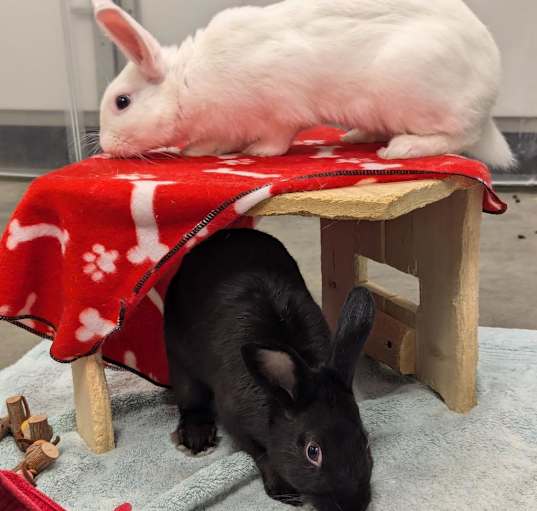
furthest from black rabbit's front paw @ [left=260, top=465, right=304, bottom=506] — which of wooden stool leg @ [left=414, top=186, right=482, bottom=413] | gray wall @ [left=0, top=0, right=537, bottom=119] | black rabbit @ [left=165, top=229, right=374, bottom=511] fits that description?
gray wall @ [left=0, top=0, right=537, bottom=119]

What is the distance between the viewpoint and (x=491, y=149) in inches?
57.1

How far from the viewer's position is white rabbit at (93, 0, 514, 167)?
1.25 meters

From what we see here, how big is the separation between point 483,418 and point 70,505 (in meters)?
0.74

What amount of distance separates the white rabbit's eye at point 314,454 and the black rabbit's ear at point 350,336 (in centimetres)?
10

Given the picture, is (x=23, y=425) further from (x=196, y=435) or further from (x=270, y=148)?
(x=270, y=148)

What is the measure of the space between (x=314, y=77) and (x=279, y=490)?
700 millimetres

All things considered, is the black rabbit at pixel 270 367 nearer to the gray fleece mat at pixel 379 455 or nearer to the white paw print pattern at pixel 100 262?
the gray fleece mat at pixel 379 455

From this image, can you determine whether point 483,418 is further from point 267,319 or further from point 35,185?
point 35,185

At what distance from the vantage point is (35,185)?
1184 mm

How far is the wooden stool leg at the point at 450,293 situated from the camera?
1268 mm

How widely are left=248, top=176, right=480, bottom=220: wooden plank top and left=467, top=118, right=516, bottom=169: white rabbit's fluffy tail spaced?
382 millimetres

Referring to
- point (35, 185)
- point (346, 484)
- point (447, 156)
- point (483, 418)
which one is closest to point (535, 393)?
point (483, 418)

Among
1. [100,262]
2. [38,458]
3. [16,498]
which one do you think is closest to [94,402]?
[38,458]

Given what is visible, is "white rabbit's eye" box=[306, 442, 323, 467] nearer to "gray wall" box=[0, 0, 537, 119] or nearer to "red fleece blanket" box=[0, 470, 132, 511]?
"red fleece blanket" box=[0, 470, 132, 511]
